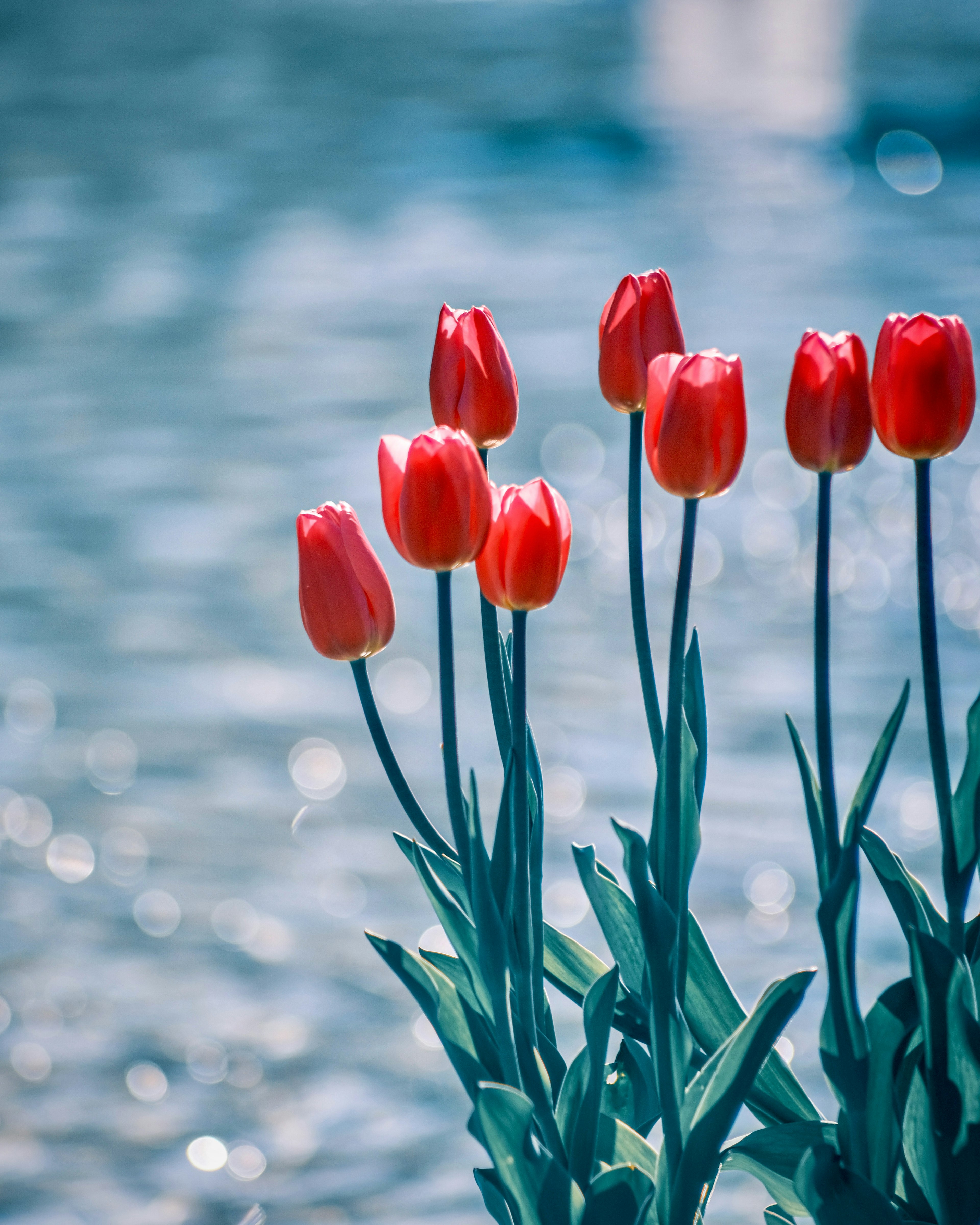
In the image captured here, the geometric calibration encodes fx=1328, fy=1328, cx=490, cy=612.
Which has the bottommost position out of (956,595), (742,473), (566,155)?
(956,595)

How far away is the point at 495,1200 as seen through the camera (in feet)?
1.59

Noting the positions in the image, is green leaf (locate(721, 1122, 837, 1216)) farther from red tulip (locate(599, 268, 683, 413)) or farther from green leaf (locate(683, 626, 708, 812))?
red tulip (locate(599, 268, 683, 413))

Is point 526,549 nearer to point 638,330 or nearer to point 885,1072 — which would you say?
point 638,330

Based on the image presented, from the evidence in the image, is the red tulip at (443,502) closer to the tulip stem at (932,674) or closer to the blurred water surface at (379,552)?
the tulip stem at (932,674)

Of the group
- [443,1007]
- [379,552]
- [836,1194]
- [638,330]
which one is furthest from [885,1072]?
[379,552]

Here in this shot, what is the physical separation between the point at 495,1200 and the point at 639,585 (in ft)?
0.76

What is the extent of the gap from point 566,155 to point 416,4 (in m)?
2.36

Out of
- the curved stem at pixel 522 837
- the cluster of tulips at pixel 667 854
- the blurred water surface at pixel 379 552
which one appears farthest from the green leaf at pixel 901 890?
the blurred water surface at pixel 379 552

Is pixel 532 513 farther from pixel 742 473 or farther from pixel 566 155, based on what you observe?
pixel 566 155

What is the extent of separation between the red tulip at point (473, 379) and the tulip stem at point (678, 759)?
0.22 feet

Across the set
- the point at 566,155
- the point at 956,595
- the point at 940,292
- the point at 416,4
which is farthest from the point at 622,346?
the point at 416,4

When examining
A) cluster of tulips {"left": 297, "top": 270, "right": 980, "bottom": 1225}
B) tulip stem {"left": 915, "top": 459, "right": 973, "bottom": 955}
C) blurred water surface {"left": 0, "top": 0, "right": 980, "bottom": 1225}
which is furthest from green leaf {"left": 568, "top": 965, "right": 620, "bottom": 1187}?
blurred water surface {"left": 0, "top": 0, "right": 980, "bottom": 1225}

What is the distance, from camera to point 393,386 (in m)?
2.40

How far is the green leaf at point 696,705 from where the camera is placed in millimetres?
484
